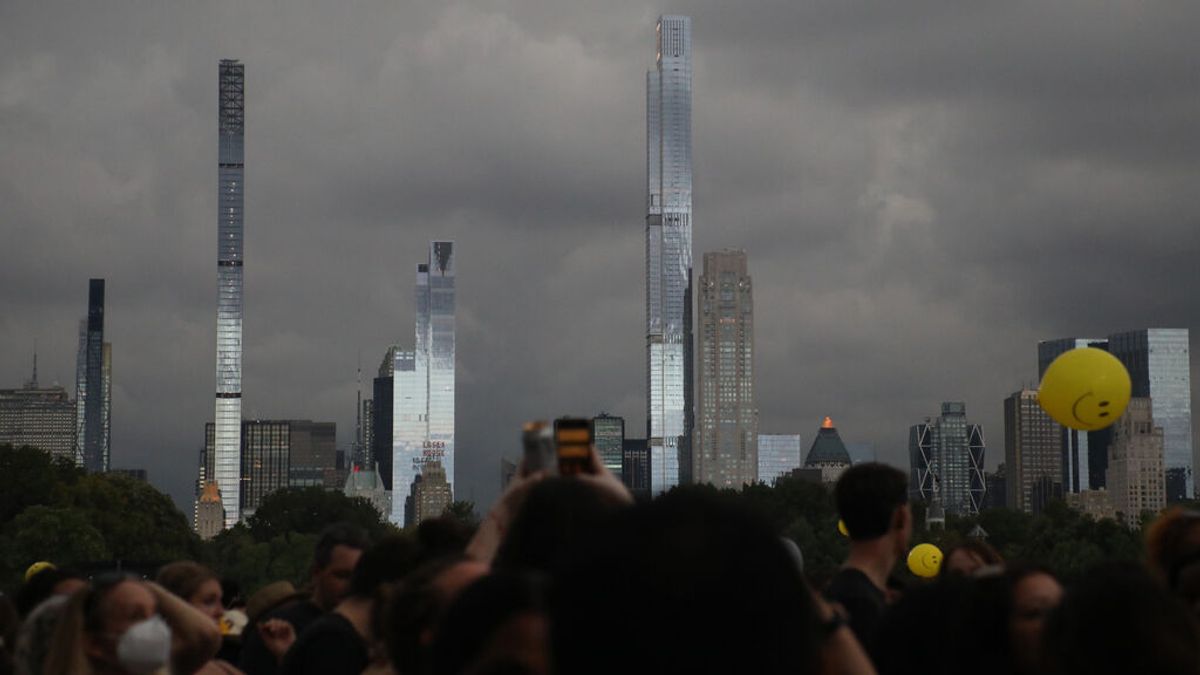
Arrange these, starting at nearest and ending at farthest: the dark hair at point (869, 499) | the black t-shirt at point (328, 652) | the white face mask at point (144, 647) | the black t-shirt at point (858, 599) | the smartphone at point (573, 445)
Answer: the smartphone at point (573, 445), the white face mask at point (144, 647), the black t-shirt at point (858, 599), the black t-shirt at point (328, 652), the dark hair at point (869, 499)

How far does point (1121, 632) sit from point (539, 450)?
1.97m

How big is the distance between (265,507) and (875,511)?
11145cm

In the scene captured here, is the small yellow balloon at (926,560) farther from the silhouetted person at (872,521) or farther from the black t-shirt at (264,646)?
the silhouetted person at (872,521)

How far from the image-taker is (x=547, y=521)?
430 cm

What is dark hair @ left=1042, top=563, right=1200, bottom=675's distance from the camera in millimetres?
3668

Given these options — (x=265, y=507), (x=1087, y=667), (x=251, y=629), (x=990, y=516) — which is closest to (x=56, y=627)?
(x=251, y=629)

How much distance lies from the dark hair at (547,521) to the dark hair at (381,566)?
3185mm

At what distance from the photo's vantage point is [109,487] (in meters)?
89.7

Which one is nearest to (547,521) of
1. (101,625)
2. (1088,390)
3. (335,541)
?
(101,625)

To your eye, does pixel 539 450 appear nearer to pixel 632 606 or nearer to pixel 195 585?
pixel 632 606

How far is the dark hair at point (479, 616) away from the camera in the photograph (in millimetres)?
3393

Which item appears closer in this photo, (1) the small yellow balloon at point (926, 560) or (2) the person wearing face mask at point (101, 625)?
(2) the person wearing face mask at point (101, 625)

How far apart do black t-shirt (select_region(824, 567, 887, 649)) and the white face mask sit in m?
2.70

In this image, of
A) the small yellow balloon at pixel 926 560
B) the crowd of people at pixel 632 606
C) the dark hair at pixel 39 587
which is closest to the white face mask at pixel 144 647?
the crowd of people at pixel 632 606
